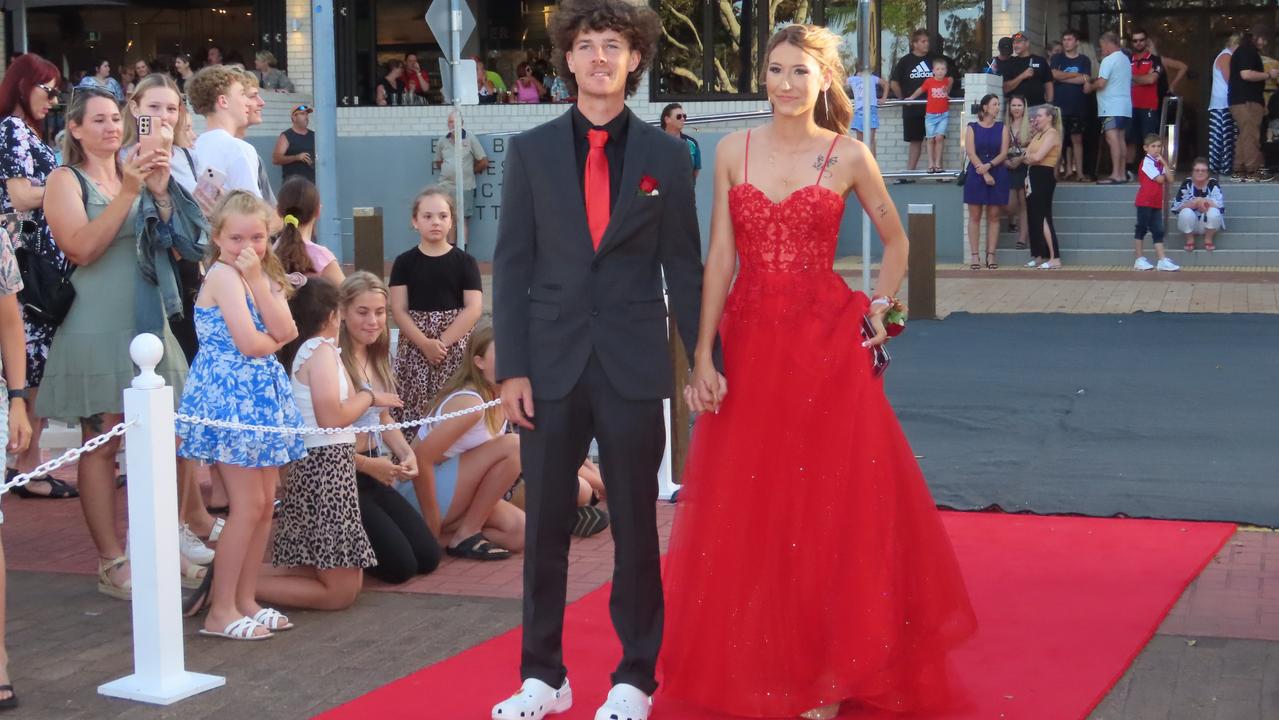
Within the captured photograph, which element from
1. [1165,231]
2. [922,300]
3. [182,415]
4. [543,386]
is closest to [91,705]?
[182,415]

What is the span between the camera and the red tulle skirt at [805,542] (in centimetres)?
431

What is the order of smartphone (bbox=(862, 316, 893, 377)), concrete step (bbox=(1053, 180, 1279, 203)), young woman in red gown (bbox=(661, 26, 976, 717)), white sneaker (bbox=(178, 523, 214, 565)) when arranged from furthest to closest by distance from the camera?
concrete step (bbox=(1053, 180, 1279, 203)), white sneaker (bbox=(178, 523, 214, 565)), smartphone (bbox=(862, 316, 893, 377)), young woman in red gown (bbox=(661, 26, 976, 717))

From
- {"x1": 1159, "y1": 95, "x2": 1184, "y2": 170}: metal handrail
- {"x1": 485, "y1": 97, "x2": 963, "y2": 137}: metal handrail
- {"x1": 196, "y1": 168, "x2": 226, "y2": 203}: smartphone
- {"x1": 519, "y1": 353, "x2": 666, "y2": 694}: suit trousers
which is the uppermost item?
{"x1": 485, "y1": 97, "x2": 963, "y2": 137}: metal handrail

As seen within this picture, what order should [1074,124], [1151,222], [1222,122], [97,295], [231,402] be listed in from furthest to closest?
[1074,124] → [1222,122] → [1151,222] → [97,295] → [231,402]

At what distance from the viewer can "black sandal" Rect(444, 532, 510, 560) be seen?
21.1 feet

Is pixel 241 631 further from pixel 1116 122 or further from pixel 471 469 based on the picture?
pixel 1116 122

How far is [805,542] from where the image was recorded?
438cm

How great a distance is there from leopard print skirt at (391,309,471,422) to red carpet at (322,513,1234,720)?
198cm

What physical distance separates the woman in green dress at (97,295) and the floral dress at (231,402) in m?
0.62

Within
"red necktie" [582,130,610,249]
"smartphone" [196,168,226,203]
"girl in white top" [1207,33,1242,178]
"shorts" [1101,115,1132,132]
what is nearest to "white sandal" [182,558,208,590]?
"smartphone" [196,168,226,203]

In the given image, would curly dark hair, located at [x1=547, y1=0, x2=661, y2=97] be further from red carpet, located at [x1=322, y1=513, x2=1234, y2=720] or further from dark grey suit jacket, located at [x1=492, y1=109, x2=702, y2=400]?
red carpet, located at [x1=322, y1=513, x2=1234, y2=720]

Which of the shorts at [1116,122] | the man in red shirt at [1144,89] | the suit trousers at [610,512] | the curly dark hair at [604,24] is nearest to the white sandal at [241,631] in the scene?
the suit trousers at [610,512]

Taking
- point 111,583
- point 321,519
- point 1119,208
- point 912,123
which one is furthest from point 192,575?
point 912,123

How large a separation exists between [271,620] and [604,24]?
246cm
